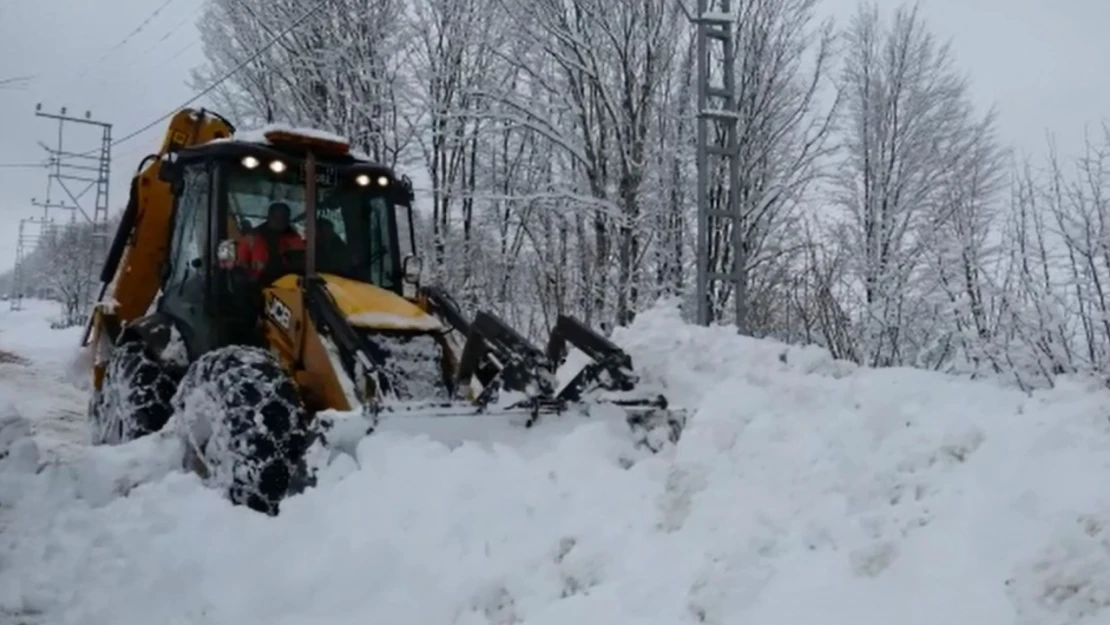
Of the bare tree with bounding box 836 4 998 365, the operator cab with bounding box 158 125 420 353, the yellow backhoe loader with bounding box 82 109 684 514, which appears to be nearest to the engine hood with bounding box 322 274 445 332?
the yellow backhoe loader with bounding box 82 109 684 514

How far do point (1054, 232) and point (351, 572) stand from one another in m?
6.78

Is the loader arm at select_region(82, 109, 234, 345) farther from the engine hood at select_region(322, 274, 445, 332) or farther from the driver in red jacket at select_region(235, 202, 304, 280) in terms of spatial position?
the engine hood at select_region(322, 274, 445, 332)

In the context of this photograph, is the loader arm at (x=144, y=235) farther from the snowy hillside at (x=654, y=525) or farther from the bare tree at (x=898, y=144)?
the bare tree at (x=898, y=144)

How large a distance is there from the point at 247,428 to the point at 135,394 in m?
2.24

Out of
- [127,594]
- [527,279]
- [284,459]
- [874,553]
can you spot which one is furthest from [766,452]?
[527,279]

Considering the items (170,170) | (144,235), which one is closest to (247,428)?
(170,170)

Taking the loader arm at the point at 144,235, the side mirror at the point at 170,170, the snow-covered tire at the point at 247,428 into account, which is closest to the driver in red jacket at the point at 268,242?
the side mirror at the point at 170,170

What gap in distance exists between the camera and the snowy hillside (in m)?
3.38

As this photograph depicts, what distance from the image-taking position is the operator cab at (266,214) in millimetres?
6938

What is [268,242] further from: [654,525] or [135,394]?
[654,525]

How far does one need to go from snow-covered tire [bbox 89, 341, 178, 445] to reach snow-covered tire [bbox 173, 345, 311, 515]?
1.41m

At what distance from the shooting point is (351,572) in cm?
462

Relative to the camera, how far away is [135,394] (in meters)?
7.24

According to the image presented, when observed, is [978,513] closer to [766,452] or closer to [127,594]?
[766,452]
